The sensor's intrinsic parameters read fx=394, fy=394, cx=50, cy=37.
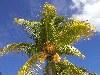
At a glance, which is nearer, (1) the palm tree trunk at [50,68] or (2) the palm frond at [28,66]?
(2) the palm frond at [28,66]

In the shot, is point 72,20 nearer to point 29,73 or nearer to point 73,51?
point 73,51

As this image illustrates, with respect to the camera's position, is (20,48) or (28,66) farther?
(20,48)

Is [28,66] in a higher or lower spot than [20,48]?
lower

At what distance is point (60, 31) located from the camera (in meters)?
41.9

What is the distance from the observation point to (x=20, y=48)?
4144 centimetres

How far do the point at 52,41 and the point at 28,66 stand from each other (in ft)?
14.0

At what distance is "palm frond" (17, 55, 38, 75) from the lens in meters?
37.6

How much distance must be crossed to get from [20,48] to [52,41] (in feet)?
11.4

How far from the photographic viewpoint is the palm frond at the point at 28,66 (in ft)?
123

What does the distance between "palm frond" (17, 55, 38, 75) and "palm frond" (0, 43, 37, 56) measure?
2055mm

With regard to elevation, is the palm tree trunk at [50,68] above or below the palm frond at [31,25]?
below

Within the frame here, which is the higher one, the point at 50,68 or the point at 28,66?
the point at 50,68

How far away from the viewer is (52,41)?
41.0m

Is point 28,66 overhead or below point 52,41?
below
